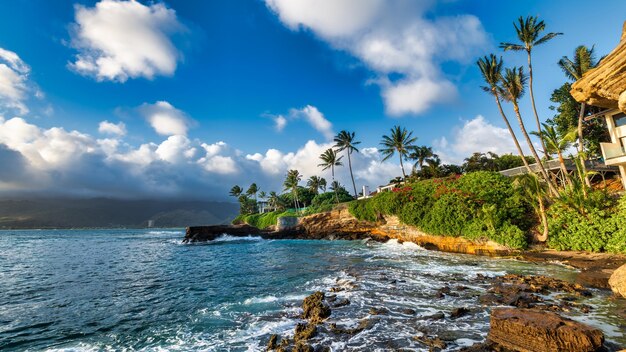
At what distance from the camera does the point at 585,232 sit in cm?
1847

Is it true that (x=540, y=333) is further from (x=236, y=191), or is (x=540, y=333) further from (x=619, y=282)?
(x=236, y=191)

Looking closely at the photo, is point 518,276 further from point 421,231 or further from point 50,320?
point 50,320

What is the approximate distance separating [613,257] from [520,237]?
5836mm

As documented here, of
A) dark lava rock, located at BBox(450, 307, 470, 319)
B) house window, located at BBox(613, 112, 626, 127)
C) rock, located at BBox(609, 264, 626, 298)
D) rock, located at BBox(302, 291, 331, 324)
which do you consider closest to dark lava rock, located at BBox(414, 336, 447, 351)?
dark lava rock, located at BBox(450, 307, 470, 319)

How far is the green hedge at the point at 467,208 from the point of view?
76.6ft

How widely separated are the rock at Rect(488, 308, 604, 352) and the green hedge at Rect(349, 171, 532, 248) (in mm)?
19005

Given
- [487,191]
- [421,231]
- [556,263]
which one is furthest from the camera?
[421,231]

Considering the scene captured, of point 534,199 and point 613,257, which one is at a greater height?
point 534,199

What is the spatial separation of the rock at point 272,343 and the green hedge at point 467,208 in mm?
22405

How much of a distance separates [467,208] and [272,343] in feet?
82.8

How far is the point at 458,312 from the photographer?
8922 millimetres

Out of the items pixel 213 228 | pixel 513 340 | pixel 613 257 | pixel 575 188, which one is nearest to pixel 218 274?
pixel 513 340

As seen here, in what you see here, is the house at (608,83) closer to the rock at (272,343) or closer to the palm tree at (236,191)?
the rock at (272,343)

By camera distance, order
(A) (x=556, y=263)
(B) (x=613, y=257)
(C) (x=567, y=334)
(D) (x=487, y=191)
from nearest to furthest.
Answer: (C) (x=567, y=334), (B) (x=613, y=257), (A) (x=556, y=263), (D) (x=487, y=191)
